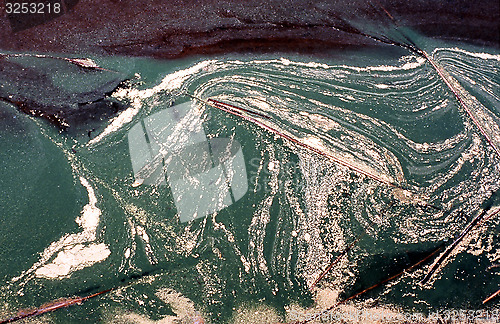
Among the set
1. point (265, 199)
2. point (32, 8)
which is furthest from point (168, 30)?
point (265, 199)

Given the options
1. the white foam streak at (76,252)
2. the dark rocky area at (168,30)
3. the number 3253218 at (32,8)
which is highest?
the number 3253218 at (32,8)

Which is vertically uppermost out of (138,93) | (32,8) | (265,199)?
(32,8)

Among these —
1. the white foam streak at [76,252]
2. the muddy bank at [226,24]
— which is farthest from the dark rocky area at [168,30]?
the white foam streak at [76,252]

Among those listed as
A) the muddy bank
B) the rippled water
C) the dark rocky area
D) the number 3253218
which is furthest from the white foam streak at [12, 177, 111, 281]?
the number 3253218

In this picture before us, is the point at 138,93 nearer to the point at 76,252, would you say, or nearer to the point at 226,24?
the point at 226,24

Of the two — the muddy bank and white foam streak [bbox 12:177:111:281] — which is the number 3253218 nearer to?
the muddy bank

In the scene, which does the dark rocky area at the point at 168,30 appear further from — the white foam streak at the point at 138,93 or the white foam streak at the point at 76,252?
the white foam streak at the point at 76,252
